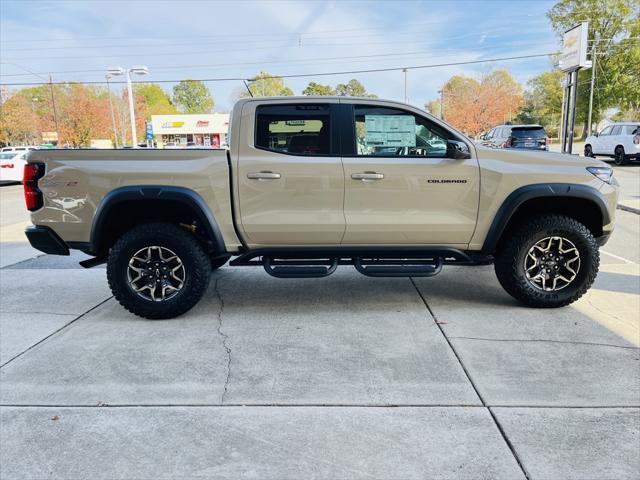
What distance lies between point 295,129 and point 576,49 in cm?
1568

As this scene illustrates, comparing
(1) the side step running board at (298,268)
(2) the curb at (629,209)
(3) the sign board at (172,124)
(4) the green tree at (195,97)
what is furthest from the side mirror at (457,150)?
(4) the green tree at (195,97)

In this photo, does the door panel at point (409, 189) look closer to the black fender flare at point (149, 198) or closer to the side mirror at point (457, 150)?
the side mirror at point (457, 150)

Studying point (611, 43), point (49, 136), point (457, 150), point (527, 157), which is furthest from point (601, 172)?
point (49, 136)

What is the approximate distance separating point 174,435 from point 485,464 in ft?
5.54

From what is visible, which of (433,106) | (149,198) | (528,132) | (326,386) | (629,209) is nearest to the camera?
(326,386)

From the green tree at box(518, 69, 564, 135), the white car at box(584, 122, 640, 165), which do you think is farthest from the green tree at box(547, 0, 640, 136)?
the white car at box(584, 122, 640, 165)

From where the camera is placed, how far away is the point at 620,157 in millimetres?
21672

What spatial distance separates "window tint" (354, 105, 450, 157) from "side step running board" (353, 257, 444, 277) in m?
1.02

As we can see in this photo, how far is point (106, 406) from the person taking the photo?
315cm

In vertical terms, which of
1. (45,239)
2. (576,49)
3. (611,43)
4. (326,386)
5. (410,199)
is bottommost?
(326,386)

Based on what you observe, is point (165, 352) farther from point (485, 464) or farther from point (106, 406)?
point (485, 464)

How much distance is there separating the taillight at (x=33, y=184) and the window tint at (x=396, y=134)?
2880 millimetres

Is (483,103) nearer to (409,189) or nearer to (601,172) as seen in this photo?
Result: (601,172)

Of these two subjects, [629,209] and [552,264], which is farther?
[629,209]
